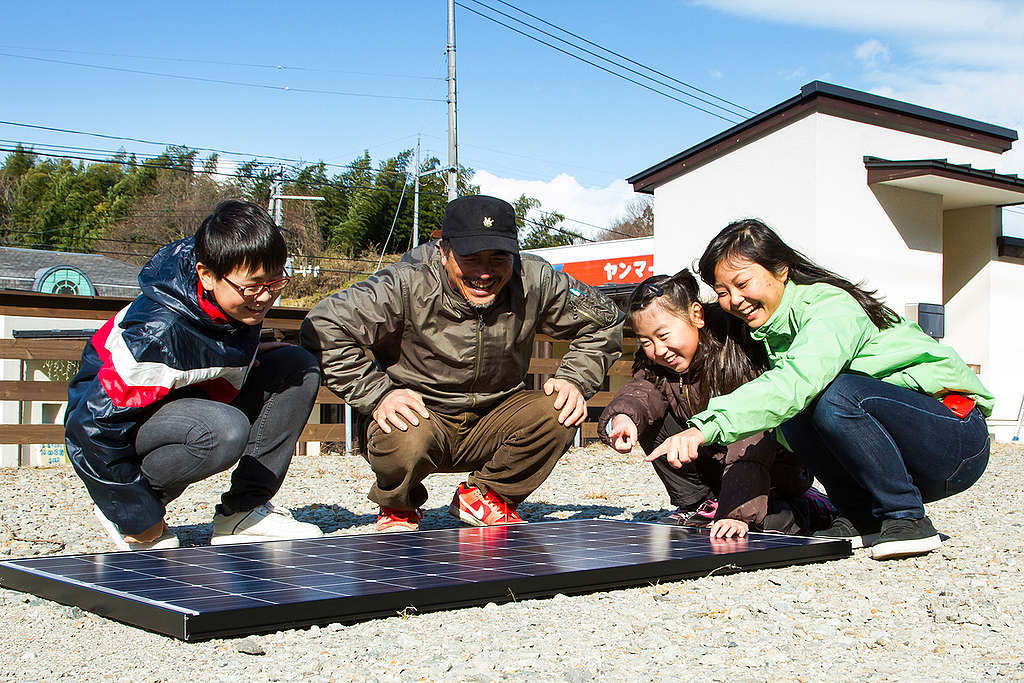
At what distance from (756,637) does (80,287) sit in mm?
26491

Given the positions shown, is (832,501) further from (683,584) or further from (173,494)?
(173,494)

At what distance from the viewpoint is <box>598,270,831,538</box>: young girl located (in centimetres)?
356

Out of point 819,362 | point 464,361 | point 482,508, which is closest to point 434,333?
point 464,361

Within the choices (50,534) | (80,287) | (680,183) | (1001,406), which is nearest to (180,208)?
(80,287)

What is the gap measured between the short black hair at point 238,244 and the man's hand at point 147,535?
0.95 meters

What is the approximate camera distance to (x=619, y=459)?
8.87 m

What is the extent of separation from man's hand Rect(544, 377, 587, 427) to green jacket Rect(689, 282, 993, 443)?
0.82 m

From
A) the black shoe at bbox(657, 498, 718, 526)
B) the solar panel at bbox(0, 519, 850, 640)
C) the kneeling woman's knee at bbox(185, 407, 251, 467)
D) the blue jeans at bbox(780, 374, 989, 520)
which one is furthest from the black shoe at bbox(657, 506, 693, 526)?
the kneeling woman's knee at bbox(185, 407, 251, 467)

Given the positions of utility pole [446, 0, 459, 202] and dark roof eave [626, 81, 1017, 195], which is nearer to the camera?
dark roof eave [626, 81, 1017, 195]

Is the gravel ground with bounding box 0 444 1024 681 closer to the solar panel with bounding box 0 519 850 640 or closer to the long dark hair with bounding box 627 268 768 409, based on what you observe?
the solar panel with bounding box 0 519 850 640

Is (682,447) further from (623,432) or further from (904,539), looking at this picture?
(904,539)

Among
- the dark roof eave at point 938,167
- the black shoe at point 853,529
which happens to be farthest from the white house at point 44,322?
the dark roof eave at point 938,167

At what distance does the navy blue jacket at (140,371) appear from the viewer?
310 centimetres

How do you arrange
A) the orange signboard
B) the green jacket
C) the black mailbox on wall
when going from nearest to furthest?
the green jacket → the black mailbox on wall → the orange signboard
